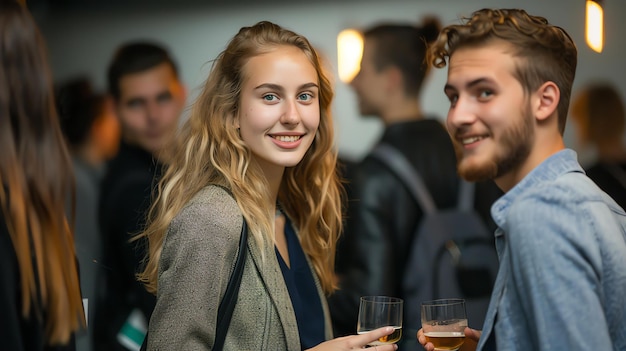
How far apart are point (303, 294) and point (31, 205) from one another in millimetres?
1268

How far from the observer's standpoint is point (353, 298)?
4.16 metres

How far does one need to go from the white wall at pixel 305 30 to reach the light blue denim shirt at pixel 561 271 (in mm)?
2016

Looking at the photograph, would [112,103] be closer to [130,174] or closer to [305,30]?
[130,174]

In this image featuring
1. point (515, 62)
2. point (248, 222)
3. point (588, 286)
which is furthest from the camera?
point (248, 222)

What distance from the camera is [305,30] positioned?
4.20m

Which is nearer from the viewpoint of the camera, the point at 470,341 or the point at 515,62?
the point at 515,62

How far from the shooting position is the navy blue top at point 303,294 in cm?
275

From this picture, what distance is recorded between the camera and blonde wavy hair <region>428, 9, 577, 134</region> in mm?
2332

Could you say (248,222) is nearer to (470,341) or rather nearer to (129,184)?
(470,341)

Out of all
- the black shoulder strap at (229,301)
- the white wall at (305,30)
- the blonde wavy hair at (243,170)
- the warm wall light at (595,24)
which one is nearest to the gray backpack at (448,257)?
the white wall at (305,30)

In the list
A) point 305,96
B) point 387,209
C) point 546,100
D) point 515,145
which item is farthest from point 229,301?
point 387,209

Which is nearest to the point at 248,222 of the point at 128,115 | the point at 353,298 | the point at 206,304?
the point at 206,304

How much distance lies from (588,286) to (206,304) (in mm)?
1114

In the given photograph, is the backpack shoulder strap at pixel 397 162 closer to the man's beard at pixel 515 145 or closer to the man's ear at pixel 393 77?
the man's ear at pixel 393 77
